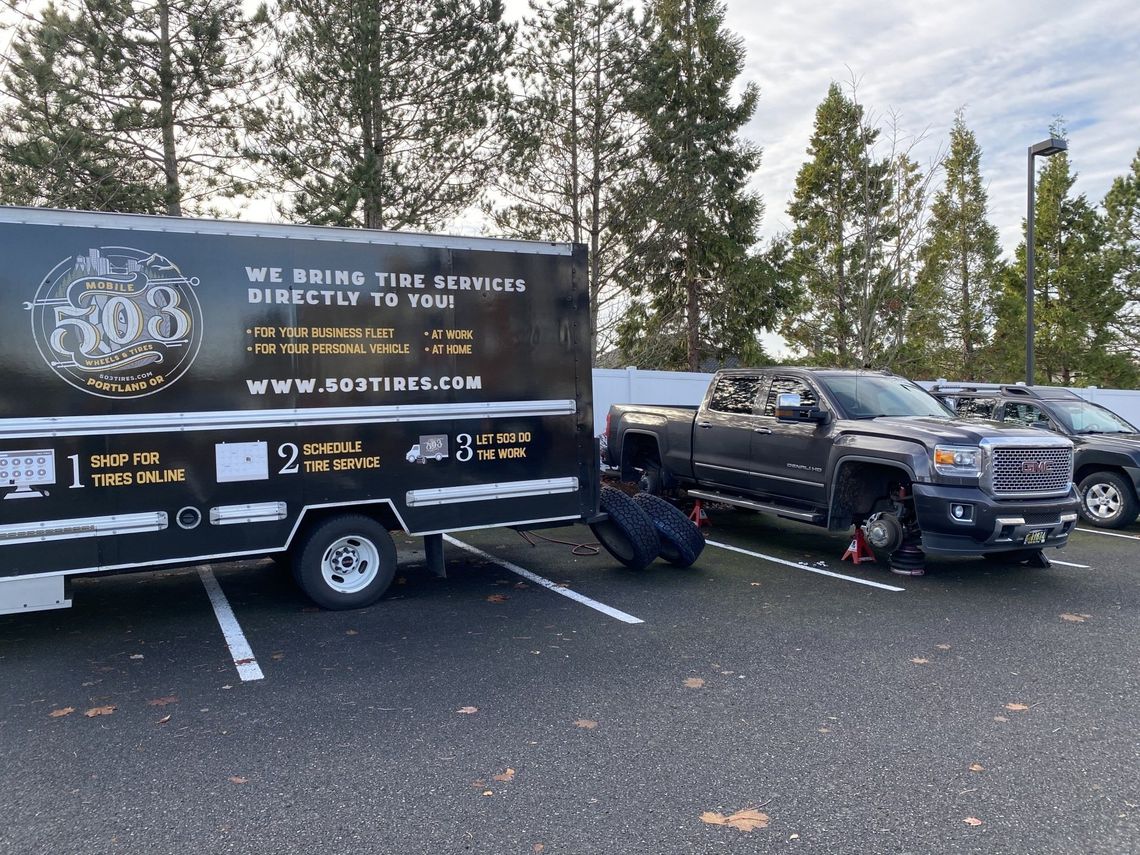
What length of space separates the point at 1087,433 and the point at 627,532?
7.51m

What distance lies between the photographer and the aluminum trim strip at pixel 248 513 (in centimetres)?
643

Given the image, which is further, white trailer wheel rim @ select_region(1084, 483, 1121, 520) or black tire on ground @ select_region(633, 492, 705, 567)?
white trailer wheel rim @ select_region(1084, 483, 1121, 520)

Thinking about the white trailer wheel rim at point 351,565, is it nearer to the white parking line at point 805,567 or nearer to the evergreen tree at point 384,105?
the white parking line at point 805,567

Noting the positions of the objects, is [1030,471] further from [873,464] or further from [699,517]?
[699,517]

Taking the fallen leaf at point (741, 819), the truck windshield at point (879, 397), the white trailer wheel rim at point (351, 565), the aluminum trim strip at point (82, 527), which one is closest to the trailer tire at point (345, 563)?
the white trailer wheel rim at point (351, 565)

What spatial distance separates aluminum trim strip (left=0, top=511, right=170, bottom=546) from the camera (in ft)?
19.1

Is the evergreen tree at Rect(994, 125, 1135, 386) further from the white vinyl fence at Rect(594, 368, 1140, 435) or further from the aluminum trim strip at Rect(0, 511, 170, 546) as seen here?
the aluminum trim strip at Rect(0, 511, 170, 546)

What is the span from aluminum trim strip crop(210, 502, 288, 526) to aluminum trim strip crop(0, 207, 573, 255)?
204cm

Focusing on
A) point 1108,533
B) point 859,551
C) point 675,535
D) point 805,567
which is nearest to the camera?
point 675,535

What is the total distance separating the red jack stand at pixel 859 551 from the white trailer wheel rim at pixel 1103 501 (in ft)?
14.9

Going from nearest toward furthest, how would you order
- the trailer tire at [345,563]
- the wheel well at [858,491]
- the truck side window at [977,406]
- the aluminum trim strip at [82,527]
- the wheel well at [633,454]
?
the aluminum trim strip at [82,527] < the trailer tire at [345,563] < the wheel well at [858,491] < the wheel well at [633,454] < the truck side window at [977,406]

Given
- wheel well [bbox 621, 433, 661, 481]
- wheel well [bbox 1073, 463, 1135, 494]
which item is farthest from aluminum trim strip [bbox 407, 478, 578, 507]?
wheel well [bbox 1073, 463, 1135, 494]

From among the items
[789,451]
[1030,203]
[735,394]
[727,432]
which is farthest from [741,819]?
[1030,203]

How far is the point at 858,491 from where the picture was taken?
8.88 meters
